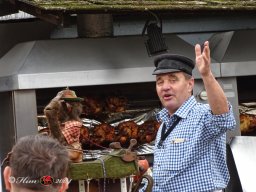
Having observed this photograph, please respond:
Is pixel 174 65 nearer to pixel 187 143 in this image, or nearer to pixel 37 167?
pixel 187 143

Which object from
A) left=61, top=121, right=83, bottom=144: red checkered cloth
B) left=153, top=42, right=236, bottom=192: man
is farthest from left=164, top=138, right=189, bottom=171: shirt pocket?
left=61, top=121, right=83, bottom=144: red checkered cloth

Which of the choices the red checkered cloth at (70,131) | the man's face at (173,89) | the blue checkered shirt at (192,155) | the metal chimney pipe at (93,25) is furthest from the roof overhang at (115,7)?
the blue checkered shirt at (192,155)

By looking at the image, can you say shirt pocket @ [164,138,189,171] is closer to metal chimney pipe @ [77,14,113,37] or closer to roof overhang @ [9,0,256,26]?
roof overhang @ [9,0,256,26]

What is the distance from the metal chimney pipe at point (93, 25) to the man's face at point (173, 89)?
2.82 meters

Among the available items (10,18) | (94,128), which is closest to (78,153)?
(94,128)

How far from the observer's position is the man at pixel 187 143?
15.4ft

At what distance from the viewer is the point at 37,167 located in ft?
9.08

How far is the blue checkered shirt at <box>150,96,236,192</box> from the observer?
4.70 m

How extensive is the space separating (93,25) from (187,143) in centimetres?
321

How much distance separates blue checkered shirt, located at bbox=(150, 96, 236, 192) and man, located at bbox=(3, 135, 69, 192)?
6.35 ft

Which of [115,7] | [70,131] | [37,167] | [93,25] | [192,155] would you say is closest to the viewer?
[37,167]

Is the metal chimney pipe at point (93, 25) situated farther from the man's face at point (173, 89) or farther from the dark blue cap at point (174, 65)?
the man's face at point (173, 89)

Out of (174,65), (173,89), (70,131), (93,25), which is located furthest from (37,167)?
(93,25)

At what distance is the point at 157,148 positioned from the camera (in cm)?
490
